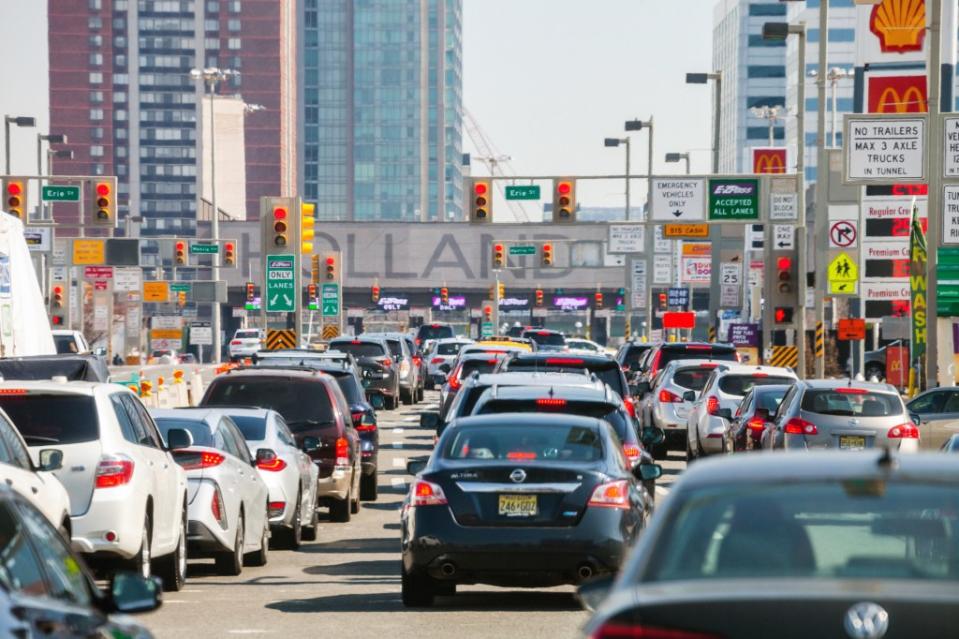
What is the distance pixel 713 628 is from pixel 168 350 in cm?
9644

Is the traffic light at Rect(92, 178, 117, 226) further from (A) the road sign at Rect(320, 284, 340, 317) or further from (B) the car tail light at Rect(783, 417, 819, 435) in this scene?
(B) the car tail light at Rect(783, 417, 819, 435)

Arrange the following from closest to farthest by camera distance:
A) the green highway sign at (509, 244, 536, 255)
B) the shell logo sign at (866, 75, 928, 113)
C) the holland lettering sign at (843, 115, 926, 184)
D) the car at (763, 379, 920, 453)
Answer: the car at (763, 379, 920, 453), the holland lettering sign at (843, 115, 926, 184), the shell logo sign at (866, 75, 928, 113), the green highway sign at (509, 244, 536, 255)

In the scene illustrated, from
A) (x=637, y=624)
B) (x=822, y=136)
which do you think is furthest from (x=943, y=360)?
(x=637, y=624)

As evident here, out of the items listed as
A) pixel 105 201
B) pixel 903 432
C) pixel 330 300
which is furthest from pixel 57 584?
pixel 330 300

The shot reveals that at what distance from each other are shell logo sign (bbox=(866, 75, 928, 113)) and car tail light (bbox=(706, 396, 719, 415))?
3957 centimetres

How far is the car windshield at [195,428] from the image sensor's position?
1716cm

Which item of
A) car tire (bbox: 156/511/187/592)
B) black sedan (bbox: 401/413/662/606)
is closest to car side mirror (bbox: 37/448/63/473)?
car tire (bbox: 156/511/187/592)

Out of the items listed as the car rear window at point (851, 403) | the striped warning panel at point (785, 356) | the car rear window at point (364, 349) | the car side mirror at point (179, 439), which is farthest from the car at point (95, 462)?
the striped warning panel at point (785, 356)

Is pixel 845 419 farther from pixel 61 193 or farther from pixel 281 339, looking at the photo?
pixel 61 193

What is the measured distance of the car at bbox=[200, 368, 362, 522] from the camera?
21719 mm

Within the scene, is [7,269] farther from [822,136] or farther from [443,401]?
[822,136]

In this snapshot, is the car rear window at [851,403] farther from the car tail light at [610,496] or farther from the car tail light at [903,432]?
the car tail light at [610,496]

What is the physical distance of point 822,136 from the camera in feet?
148

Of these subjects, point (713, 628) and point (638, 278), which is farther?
point (638, 278)
